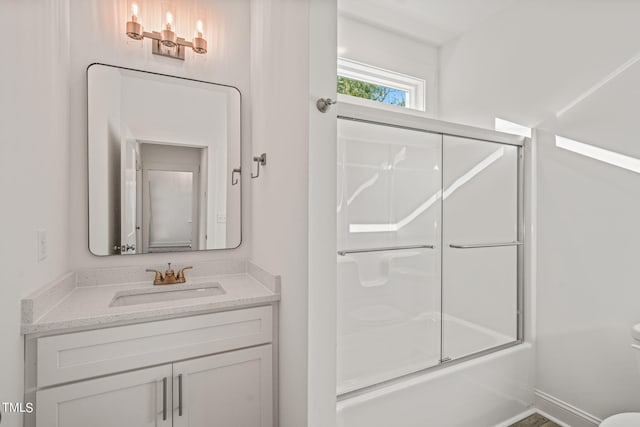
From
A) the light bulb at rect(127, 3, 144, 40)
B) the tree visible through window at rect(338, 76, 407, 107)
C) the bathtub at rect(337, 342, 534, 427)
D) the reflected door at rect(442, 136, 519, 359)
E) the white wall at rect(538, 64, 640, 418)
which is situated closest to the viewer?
the bathtub at rect(337, 342, 534, 427)

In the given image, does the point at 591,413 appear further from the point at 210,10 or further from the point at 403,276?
the point at 210,10

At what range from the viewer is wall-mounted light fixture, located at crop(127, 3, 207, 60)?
1803mm

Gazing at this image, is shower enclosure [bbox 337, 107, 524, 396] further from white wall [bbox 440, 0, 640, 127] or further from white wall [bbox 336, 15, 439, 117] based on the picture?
white wall [bbox 336, 15, 439, 117]

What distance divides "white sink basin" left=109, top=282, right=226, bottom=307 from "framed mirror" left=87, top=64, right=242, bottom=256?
240 mm

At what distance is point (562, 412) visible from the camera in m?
1.92

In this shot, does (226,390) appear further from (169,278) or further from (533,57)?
(533,57)

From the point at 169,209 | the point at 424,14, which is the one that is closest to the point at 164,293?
the point at 169,209

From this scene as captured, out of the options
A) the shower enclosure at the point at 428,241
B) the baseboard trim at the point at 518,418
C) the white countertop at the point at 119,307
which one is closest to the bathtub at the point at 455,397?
the baseboard trim at the point at 518,418

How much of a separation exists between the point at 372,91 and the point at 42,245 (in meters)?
2.36

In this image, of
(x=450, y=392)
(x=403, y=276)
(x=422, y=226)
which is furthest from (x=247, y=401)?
(x=422, y=226)

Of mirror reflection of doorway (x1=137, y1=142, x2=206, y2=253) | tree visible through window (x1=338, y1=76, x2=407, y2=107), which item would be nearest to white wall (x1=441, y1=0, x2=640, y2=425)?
tree visible through window (x1=338, y1=76, x2=407, y2=107)

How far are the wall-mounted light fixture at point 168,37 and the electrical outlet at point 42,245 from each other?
3.72 feet

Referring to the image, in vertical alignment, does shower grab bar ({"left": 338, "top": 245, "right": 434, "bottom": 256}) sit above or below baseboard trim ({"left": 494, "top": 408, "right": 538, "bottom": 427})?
above

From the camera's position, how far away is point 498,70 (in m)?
2.36
